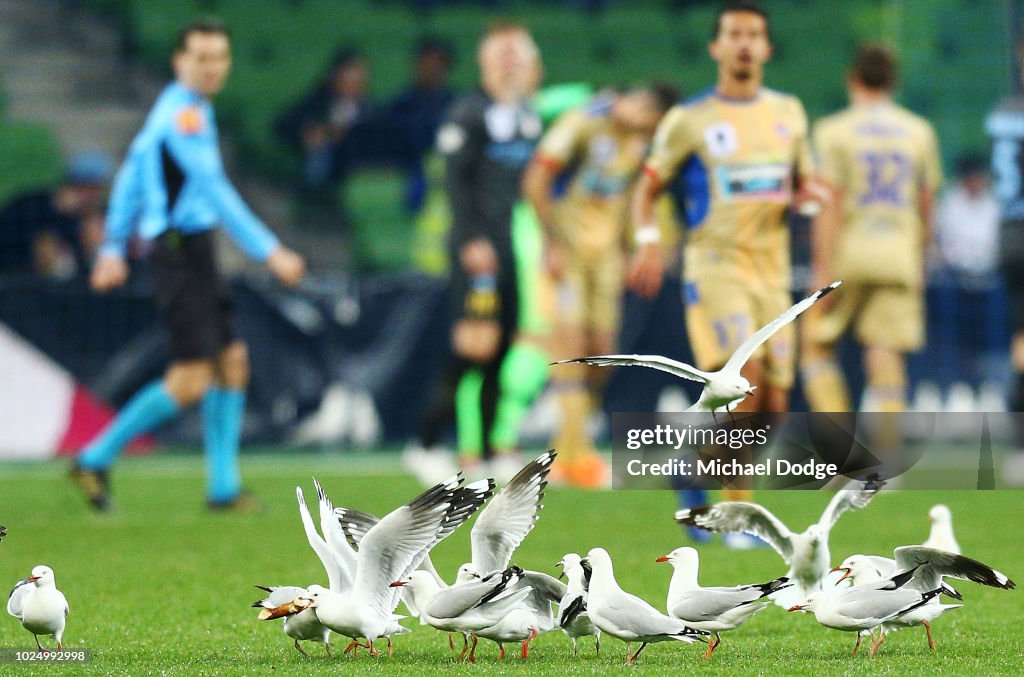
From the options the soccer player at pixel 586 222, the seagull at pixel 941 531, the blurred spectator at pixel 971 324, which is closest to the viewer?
the seagull at pixel 941 531

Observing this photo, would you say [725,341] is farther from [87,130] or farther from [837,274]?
[87,130]

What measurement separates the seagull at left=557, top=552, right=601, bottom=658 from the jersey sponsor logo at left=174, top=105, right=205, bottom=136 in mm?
4987

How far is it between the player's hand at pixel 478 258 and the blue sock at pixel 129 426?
219cm

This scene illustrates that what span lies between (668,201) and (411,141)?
2.81 meters

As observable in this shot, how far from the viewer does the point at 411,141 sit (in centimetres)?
1680

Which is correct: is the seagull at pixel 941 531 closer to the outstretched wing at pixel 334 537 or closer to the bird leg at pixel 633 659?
the bird leg at pixel 633 659

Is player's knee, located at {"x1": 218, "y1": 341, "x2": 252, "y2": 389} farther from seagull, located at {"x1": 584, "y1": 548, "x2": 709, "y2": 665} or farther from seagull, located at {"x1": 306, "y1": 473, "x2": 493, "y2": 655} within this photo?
seagull, located at {"x1": 584, "y1": 548, "x2": 709, "y2": 665}

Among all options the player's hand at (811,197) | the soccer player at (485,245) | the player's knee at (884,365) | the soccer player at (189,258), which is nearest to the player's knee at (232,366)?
the soccer player at (189,258)

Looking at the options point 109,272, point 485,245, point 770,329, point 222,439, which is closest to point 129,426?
point 222,439

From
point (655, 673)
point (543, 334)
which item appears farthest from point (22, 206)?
point (655, 673)

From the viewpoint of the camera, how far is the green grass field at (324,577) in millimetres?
4543

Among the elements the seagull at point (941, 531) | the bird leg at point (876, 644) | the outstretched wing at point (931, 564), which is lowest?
the bird leg at point (876, 644)

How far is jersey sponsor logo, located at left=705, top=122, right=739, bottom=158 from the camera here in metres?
7.73

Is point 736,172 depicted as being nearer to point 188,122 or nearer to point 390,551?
point 188,122
